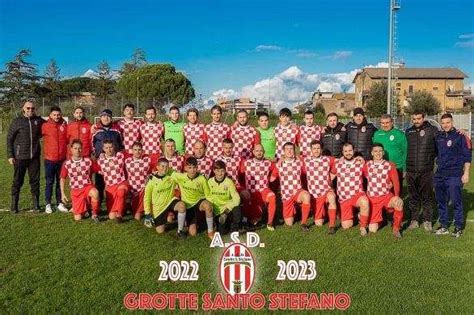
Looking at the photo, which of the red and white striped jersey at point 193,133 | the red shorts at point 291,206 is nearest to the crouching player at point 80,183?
the red and white striped jersey at point 193,133

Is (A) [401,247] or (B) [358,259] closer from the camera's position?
(B) [358,259]

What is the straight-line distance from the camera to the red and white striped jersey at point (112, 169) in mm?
8305

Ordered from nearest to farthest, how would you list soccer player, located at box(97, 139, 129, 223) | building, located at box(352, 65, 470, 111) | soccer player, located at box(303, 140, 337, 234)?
soccer player, located at box(303, 140, 337, 234) < soccer player, located at box(97, 139, 129, 223) < building, located at box(352, 65, 470, 111)

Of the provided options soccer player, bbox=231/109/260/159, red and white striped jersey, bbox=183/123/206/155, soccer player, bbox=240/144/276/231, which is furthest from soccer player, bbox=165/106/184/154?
soccer player, bbox=240/144/276/231

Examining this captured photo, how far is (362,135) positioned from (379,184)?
1113 millimetres

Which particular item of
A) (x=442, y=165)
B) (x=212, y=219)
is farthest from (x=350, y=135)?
(x=212, y=219)

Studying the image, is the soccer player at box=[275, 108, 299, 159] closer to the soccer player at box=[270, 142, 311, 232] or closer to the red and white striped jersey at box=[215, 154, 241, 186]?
the soccer player at box=[270, 142, 311, 232]

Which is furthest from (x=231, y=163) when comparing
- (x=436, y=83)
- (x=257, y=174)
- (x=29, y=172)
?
(x=436, y=83)

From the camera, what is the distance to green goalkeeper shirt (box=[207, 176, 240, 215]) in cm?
736

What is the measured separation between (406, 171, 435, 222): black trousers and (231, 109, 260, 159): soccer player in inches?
111

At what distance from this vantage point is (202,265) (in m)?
5.88

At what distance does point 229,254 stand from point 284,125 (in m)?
3.99

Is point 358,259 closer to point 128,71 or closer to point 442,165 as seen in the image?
point 442,165

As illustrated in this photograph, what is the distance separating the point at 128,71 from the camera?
61.5m
